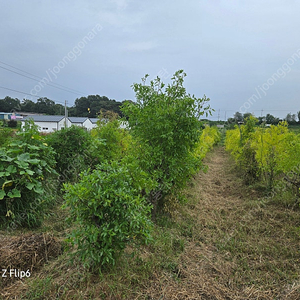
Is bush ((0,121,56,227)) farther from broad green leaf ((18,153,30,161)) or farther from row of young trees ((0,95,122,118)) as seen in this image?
row of young trees ((0,95,122,118))

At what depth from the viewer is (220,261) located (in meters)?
2.83

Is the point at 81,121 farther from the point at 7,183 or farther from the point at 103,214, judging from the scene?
the point at 103,214

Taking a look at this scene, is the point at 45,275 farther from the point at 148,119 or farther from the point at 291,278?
the point at 291,278

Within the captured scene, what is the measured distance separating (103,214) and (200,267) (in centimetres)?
142

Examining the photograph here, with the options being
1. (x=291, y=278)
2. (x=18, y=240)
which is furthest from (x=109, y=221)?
(x=291, y=278)

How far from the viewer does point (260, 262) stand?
9.19ft

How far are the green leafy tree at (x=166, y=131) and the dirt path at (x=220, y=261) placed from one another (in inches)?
35.5

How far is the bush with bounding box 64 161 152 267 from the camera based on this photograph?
2.03m

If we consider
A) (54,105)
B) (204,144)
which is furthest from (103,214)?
(54,105)

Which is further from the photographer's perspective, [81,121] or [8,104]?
[8,104]

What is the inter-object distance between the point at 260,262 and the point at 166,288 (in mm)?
1326

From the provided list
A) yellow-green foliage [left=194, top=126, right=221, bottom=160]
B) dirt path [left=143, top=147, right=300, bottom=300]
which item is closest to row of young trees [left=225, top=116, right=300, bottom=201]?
dirt path [left=143, top=147, right=300, bottom=300]

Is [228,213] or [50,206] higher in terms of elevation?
[50,206]

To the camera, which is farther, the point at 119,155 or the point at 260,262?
the point at 119,155
